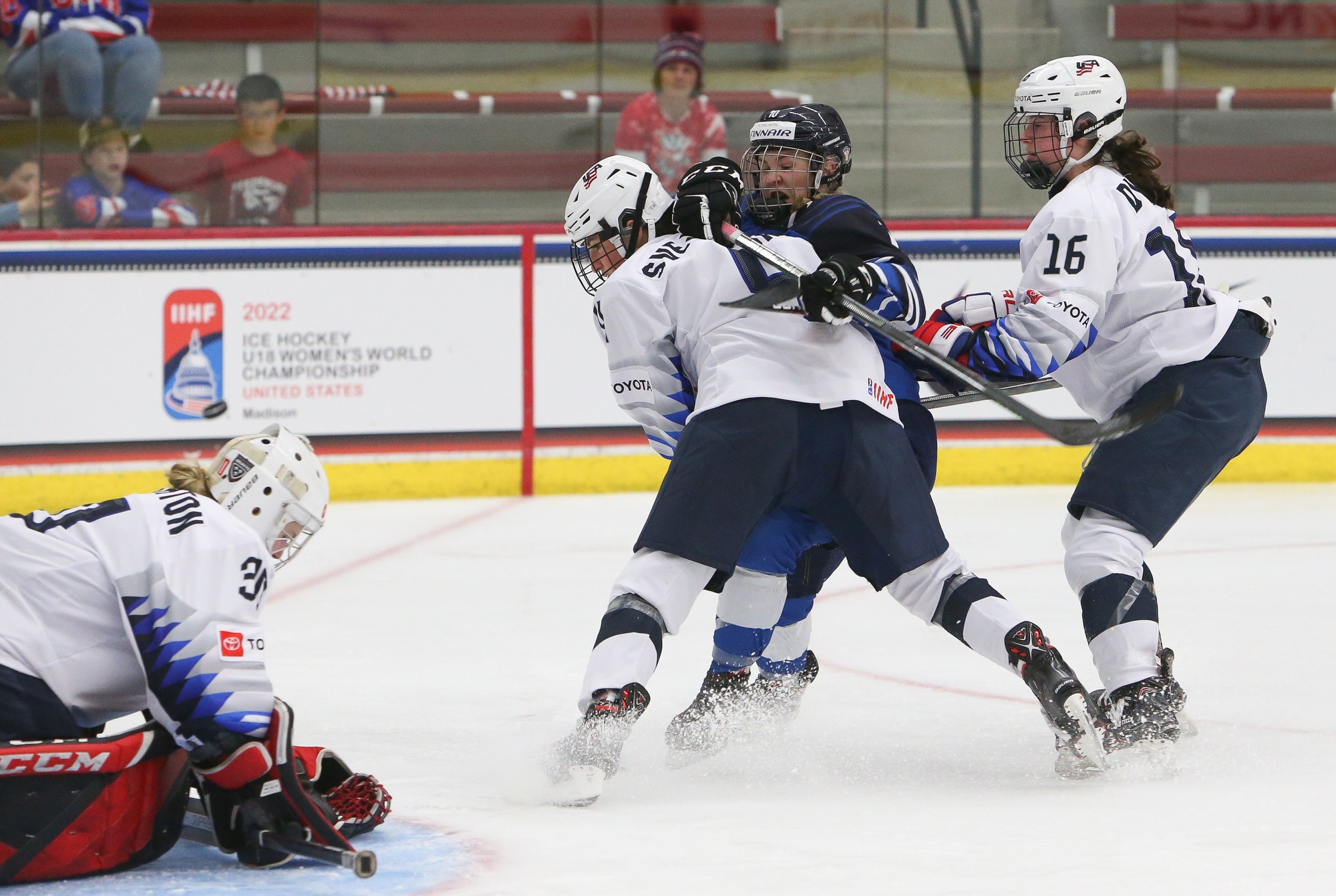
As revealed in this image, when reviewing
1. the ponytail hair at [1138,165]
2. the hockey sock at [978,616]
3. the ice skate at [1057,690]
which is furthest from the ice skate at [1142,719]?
the ponytail hair at [1138,165]

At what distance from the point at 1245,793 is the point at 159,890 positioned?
63.3 inches

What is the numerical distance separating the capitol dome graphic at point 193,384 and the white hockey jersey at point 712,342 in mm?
3428

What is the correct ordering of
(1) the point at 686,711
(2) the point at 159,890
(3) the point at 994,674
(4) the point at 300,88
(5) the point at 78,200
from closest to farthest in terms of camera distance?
1. (2) the point at 159,890
2. (1) the point at 686,711
3. (3) the point at 994,674
4. (5) the point at 78,200
5. (4) the point at 300,88

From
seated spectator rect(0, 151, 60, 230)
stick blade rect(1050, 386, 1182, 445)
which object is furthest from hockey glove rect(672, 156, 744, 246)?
seated spectator rect(0, 151, 60, 230)

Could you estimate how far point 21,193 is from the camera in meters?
5.93

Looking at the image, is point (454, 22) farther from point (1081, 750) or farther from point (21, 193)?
point (1081, 750)

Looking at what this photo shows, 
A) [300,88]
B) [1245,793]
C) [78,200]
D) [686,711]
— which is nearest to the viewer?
[1245,793]

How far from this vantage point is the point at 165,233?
6.02 m

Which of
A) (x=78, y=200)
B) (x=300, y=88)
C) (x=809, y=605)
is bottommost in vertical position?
(x=809, y=605)

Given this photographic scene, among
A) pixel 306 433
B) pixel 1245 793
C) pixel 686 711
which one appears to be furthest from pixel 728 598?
pixel 306 433

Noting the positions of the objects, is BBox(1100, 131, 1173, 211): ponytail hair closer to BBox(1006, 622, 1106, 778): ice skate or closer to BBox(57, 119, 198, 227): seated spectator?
BBox(1006, 622, 1106, 778): ice skate

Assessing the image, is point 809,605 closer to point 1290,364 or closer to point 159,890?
point 159,890

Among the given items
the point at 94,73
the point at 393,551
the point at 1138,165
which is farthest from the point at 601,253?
the point at 94,73

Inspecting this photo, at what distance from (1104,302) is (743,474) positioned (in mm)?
707
